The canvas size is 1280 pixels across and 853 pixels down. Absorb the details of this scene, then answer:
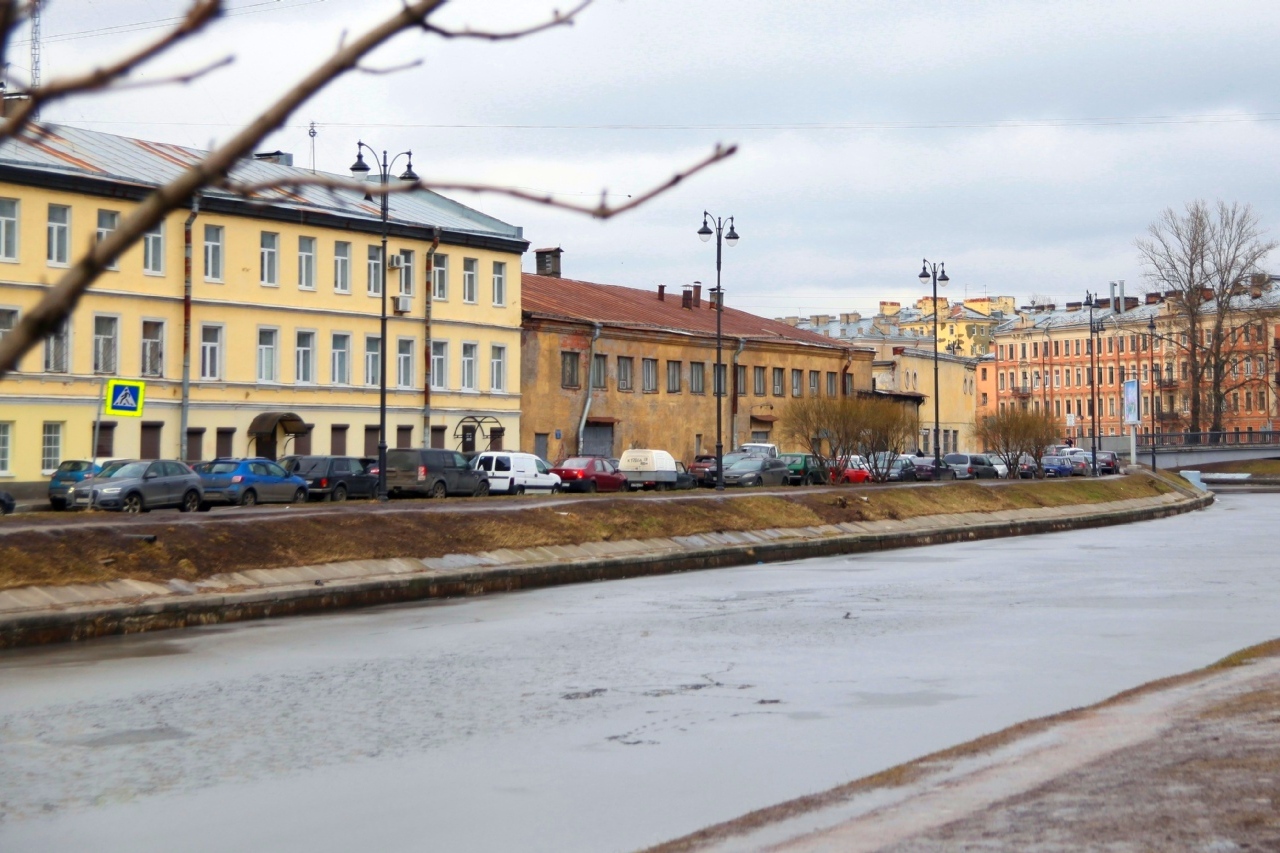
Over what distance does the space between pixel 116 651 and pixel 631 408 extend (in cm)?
5397

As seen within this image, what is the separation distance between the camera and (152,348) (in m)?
51.3

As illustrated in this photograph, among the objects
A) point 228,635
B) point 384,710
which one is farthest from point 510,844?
point 228,635

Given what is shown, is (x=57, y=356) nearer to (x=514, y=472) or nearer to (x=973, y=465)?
(x=514, y=472)

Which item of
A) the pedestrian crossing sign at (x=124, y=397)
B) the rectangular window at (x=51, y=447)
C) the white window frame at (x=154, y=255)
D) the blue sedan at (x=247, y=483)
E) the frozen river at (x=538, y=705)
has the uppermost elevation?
the white window frame at (x=154, y=255)

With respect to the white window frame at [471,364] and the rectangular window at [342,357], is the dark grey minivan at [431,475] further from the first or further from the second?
the white window frame at [471,364]

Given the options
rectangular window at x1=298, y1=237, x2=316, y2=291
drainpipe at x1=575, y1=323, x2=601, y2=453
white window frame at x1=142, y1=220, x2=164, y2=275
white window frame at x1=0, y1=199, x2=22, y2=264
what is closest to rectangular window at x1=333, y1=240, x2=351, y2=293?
rectangular window at x1=298, y1=237, x2=316, y2=291

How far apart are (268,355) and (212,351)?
2585mm

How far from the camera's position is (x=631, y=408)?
2763 inches

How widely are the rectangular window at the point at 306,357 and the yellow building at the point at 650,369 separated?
1073 cm

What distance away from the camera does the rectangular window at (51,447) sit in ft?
156

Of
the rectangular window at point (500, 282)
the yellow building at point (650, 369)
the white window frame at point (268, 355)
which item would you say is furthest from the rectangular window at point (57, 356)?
the yellow building at point (650, 369)

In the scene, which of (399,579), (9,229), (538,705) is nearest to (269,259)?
(9,229)

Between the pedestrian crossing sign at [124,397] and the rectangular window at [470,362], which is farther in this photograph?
the rectangular window at [470,362]

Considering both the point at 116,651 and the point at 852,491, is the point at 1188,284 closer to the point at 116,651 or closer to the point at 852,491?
the point at 852,491
